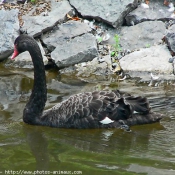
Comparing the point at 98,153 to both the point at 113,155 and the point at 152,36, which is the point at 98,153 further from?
the point at 152,36

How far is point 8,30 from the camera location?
8.66 m

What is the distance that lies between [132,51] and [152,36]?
0.40 meters

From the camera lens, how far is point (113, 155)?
546cm

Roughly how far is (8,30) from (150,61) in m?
2.23

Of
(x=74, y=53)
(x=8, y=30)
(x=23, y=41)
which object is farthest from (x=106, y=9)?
(x=23, y=41)

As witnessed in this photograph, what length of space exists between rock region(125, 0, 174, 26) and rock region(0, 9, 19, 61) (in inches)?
65.7

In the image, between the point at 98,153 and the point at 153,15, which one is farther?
the point at 153,15

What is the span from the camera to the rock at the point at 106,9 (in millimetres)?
8531

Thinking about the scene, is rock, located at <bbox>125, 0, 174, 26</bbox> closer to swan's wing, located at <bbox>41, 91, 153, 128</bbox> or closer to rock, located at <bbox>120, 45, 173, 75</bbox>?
rock, located at <bbox>120, 45, 173, 75</bbox>

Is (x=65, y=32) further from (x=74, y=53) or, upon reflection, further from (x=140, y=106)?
(x=140, y=106)

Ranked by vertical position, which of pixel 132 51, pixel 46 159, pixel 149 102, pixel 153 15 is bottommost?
pixel 46 159

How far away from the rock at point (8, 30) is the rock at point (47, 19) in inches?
5.8

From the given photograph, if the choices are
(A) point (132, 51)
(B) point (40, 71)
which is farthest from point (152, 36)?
(B) point (40, 71)

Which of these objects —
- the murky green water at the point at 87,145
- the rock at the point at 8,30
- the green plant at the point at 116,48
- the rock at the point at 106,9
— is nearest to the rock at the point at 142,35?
the green plant at the point at 116,48
